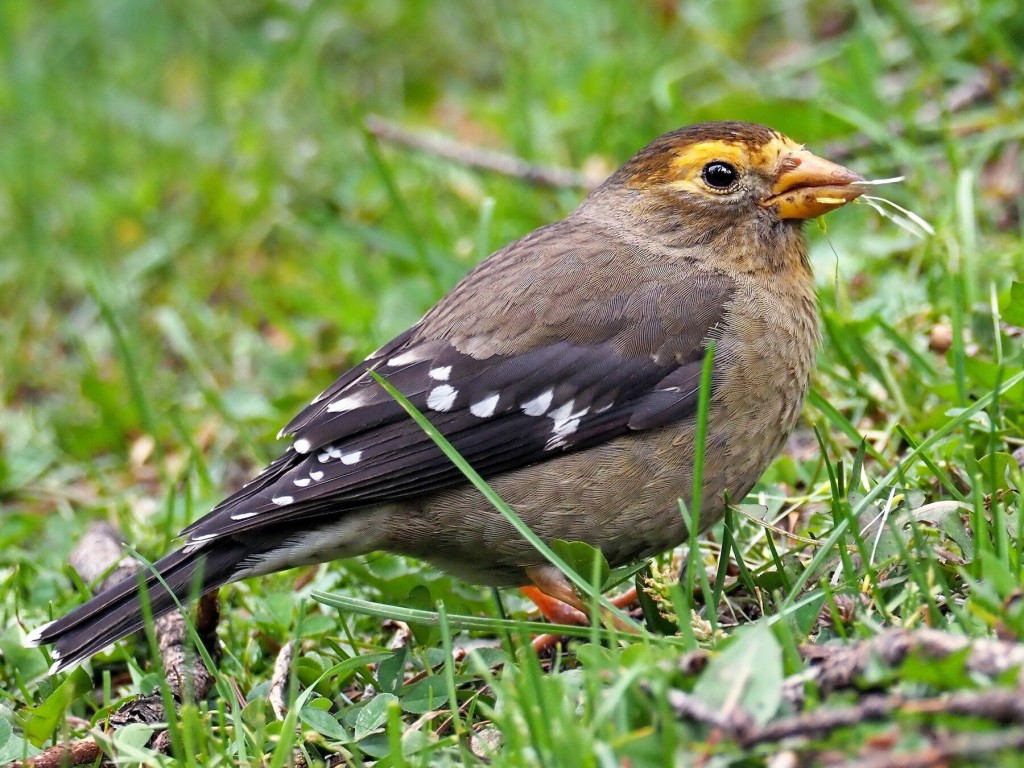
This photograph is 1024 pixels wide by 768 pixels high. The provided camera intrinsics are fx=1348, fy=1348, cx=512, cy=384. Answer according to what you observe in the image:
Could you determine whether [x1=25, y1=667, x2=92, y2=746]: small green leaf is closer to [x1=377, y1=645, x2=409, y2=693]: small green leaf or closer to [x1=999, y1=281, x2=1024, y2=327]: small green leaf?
[x1=377, y1=645, x2=409, y2=693]: small green leaf

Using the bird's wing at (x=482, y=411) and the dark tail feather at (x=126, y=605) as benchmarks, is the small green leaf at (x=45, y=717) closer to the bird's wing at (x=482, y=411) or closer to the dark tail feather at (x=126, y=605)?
the dark tail feather at (x=126, y=605)

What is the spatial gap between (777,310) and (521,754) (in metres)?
2.04

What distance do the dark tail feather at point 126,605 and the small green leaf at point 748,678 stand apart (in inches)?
64.4

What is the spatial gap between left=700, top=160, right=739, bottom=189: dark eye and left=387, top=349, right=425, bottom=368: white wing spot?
1163 millimetres

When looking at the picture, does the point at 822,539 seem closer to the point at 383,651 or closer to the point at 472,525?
the point at 472,525

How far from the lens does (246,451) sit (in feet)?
19.1

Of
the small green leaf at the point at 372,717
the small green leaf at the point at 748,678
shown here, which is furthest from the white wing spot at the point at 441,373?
the small green leaf at the point at 748,678

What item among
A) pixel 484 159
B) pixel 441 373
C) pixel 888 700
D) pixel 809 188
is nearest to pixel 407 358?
pixel 441 373

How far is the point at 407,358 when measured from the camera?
14.1ft

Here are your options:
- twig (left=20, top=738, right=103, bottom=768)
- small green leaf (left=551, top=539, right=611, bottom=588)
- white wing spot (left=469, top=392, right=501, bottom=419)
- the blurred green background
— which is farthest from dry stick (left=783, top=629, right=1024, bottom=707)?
twig (left=20, top=738, right=103, bottom=768)

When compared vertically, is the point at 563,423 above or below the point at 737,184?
below

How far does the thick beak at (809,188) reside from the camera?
4.44 meters

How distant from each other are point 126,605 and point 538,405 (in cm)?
135

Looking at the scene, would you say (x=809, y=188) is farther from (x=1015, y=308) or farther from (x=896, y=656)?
(x=896, y=656)
